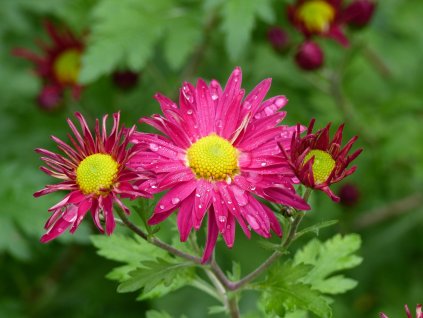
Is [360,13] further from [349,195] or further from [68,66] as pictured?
[68,66]

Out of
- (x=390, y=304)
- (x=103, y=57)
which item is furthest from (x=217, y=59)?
(x=390, y=304)

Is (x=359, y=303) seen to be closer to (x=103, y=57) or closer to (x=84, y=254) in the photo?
(x=84, y=254)

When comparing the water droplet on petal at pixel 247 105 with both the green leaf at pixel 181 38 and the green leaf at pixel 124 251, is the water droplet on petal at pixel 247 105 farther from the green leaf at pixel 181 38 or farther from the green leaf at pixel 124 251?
the green leaf at pixel 181 38

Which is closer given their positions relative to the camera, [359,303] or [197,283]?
[197,283]

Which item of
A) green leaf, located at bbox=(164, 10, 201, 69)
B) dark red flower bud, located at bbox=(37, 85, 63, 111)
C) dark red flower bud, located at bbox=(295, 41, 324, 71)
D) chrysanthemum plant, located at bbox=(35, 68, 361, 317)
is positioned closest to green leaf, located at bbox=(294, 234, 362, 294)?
chrysanthemum plant, located at bbox=(35, 68, 361, 317)

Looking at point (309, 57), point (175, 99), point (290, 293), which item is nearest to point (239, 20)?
point (309, 57)

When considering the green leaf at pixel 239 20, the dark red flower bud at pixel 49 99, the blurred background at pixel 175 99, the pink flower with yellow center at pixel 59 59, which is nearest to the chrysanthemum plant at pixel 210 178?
the green leaf at pixel 239 20
